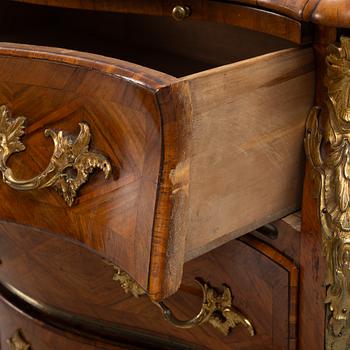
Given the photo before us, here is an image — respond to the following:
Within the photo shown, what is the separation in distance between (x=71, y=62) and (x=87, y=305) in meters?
0.44

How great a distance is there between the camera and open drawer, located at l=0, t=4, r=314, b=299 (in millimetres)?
625

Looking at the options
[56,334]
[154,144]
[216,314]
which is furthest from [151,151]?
[56,334]

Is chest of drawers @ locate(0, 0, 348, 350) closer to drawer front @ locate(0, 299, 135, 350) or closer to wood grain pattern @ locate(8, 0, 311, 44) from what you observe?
wood grain pattern @ locate(8, 0, 311, 44)

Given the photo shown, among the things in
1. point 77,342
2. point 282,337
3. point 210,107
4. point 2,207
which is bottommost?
Answer: point 77,342

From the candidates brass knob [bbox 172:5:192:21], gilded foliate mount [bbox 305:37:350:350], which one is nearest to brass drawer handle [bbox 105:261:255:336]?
gilded foliate mount [bbox 305:37:350:350]

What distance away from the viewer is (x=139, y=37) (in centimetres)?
111

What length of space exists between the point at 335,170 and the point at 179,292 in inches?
10.2

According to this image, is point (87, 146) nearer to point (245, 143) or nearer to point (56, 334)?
point (245, 143)

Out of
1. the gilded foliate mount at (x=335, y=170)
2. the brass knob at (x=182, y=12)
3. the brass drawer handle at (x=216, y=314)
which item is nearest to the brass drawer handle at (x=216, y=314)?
the brass drawer handle at (x=216, y=314)

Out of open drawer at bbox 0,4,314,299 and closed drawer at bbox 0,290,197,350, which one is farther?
closed drawer at bbox 0,290,197,350

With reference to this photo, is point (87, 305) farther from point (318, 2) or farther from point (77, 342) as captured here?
point (318, 2)

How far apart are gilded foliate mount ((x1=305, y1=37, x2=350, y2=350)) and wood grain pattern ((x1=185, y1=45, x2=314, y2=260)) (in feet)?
0.08

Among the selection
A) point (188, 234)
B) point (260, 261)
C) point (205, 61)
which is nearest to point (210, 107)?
point (188, 234)

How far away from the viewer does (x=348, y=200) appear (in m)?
0.71
